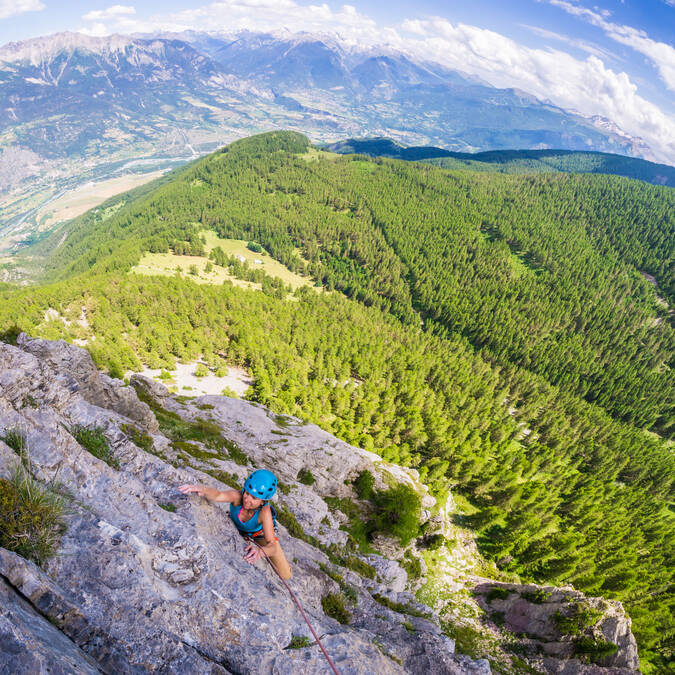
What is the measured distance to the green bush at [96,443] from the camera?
1404 cm

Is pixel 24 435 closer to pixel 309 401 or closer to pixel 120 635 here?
pixel 120 635

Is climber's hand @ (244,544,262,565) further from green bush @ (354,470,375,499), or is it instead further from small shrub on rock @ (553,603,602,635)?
small shrub on rock @ (553,603,602,635)

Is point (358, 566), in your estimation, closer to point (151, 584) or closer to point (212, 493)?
point (212, 493)

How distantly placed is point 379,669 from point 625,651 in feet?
96.3

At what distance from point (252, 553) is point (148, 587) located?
12.4 ft

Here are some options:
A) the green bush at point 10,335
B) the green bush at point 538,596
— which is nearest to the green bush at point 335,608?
the green bush at point 538,596

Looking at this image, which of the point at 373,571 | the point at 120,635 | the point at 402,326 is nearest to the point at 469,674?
the point at 373,571

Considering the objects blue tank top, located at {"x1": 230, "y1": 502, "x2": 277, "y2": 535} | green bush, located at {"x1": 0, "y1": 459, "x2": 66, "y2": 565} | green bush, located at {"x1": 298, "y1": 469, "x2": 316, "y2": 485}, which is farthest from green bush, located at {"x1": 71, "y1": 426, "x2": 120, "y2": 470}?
green bush, located at {"x1": 298, "y1": 469, "x2": 316, "y2": 485}

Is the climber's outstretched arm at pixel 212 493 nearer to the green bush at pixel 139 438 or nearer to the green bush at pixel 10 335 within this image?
the green bush at pixel 139 438

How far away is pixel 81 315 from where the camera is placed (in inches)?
3698

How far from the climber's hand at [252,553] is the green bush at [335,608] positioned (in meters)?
5.58

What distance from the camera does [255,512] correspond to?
13375mm

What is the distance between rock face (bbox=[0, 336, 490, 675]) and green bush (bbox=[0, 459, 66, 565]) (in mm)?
405

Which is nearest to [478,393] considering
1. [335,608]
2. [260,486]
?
[335,608]
